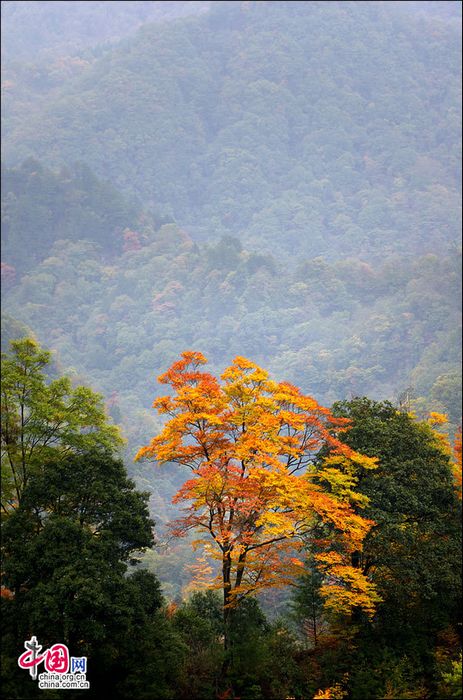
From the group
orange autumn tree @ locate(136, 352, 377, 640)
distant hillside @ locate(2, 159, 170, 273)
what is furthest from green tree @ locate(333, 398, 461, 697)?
distant hillside @ locate(2, 159, 170, 273)

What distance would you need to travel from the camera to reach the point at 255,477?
61.6 ft

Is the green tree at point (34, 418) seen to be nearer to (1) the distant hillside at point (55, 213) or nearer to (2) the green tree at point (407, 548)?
(2) the green tree at point (407, 548)

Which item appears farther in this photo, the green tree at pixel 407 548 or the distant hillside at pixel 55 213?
the distant hillside at pixel 55 213

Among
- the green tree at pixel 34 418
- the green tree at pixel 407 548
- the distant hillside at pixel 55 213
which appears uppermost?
the distant hillside at pixel 55 213

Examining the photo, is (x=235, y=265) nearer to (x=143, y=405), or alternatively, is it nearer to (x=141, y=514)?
(x=143, y=405)

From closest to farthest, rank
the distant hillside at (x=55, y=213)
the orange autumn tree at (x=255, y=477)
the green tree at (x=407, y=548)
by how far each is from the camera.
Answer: the orange autumn tree at (x=255, y=477) < the green tree at (x=407, y=548) < the distant hillside at (x=55, y=213)

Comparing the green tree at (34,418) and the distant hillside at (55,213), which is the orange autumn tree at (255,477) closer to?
the green tree at (34,418)

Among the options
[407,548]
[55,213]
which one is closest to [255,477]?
[407,548]

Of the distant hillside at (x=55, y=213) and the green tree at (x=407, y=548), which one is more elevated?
the distant hillside at (x=55, y=213)

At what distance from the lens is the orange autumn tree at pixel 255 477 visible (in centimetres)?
1877

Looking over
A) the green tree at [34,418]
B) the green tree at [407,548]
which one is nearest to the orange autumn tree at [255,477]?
the green tree at [407,548]

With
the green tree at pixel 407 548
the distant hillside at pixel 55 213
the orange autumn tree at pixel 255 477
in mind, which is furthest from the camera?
the distant hillside at pixel 55 213

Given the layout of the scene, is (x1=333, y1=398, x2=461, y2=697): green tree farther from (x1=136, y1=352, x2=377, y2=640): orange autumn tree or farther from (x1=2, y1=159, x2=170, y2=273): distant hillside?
(x1=2, y1=159, x2=170, y2=273): distant hillside

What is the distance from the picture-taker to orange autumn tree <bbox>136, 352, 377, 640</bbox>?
18.8 metres
